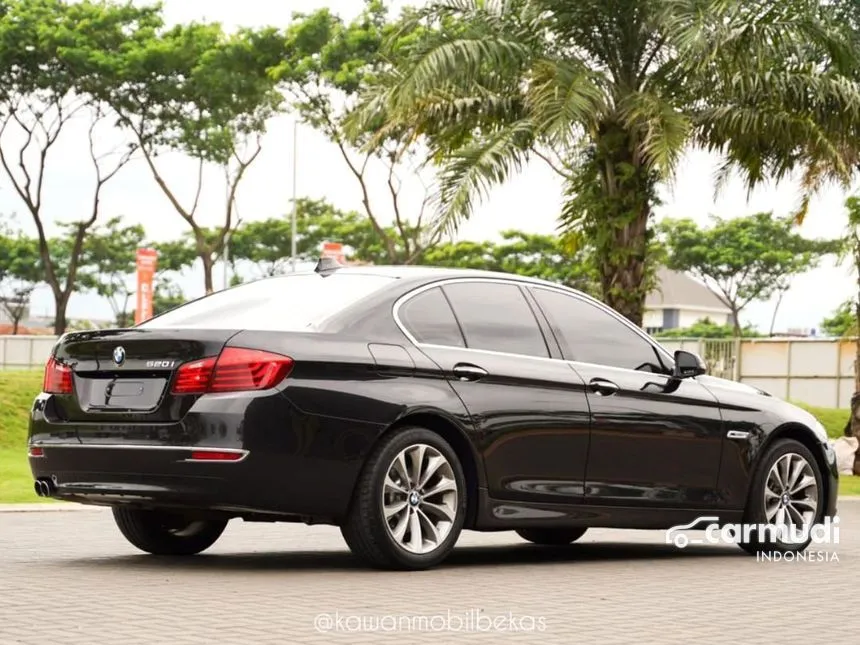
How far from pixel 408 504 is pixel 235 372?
3.71 ft

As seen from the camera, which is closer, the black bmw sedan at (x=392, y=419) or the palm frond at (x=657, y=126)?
the black bmw sedan at (x=392, y=419)

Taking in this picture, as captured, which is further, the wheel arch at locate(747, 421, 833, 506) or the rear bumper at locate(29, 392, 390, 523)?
the wheel arch at locate(747, 421, 833, 506)

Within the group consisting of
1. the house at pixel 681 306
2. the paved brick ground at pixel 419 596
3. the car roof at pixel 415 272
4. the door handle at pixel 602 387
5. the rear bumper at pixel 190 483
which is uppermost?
the house at pixel 681 306

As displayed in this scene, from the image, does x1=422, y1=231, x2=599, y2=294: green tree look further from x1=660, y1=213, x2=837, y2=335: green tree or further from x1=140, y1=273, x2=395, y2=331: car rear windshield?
x1=140, y1=273, x2=395, y2=331: car rear windshield

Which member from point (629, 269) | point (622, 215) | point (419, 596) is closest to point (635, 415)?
point (419, 596)

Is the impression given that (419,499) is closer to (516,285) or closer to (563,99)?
(516,285)

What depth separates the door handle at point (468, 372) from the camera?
899 cm

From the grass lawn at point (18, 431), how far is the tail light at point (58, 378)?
6.94 m

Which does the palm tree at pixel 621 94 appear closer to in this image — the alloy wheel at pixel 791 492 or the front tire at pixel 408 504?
the alloy wheel at pixel 791 492

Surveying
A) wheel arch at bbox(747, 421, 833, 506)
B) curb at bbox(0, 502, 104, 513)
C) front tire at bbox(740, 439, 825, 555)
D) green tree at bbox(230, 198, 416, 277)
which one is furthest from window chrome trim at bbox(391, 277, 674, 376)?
green tree at bbox(230, 198, 416, 277)

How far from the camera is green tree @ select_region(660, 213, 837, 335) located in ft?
243

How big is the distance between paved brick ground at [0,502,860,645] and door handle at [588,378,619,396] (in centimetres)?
98

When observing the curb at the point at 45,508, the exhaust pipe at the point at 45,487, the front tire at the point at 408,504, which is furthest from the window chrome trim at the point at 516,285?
the curb at the point at 45,508

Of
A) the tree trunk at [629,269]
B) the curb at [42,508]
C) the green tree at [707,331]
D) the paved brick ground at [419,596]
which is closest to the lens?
the paved brick ground at [419,596]
